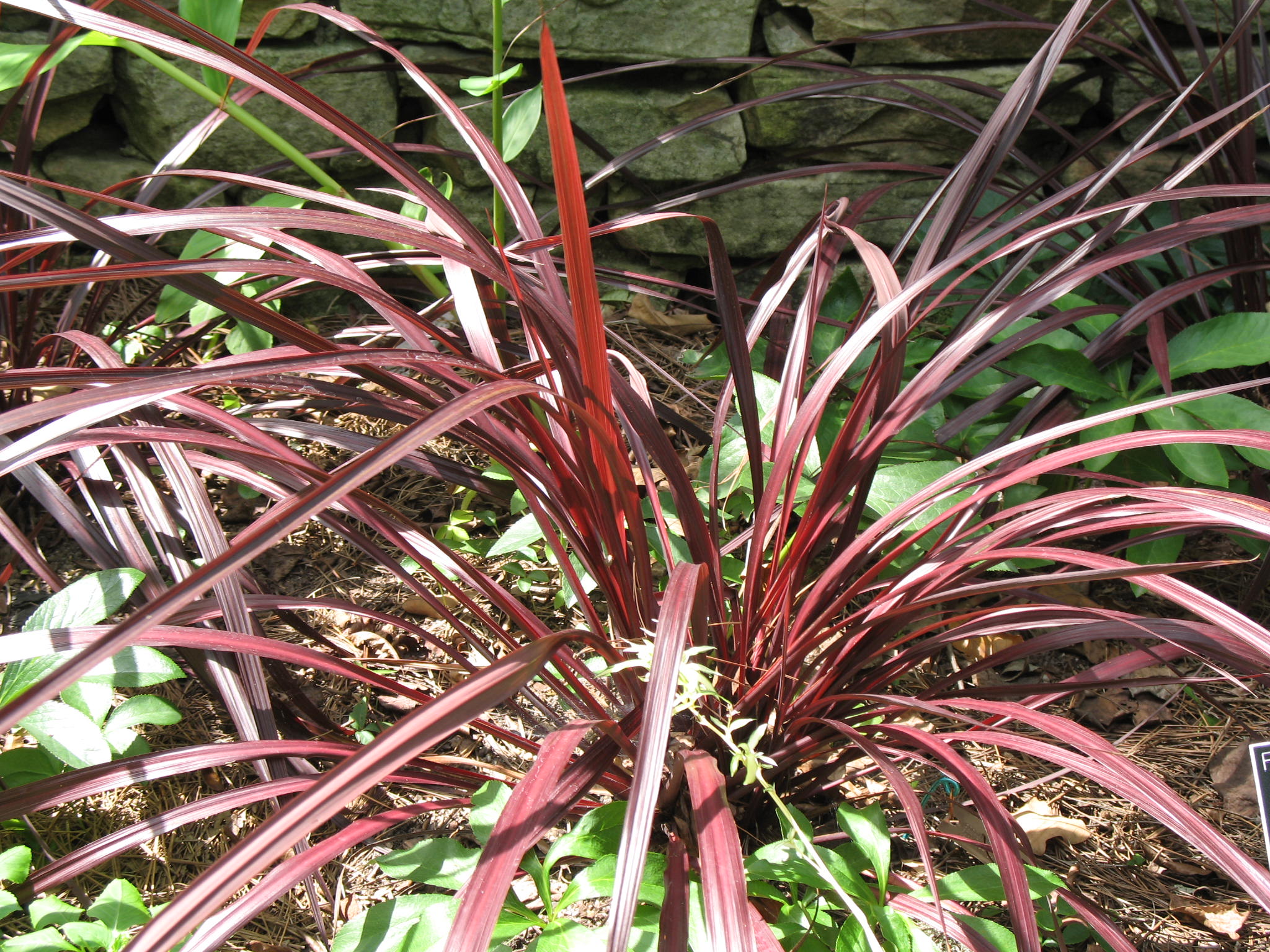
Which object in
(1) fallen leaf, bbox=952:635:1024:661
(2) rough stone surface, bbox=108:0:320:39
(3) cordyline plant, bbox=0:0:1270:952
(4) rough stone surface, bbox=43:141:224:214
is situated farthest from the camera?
(4) rough stone surface, bbox=43:141:224:214

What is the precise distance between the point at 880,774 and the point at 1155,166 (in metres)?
1.52

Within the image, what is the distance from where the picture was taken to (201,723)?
125 centimetres

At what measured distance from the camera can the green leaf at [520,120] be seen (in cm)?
127

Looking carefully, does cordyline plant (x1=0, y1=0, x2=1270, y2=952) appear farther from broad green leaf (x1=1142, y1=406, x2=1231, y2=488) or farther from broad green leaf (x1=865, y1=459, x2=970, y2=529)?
Result: broad green leaf (x1=1142, y1=406, x2=1231, y2=488)

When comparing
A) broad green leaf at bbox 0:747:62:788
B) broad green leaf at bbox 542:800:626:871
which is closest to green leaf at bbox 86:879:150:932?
broad green leaf at bbox 0:747:62:788

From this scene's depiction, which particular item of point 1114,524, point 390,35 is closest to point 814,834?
point 1114,524

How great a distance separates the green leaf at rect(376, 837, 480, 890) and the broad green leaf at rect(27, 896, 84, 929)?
12.4 inches

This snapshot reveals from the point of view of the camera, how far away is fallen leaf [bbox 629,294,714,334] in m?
Result: 1.97

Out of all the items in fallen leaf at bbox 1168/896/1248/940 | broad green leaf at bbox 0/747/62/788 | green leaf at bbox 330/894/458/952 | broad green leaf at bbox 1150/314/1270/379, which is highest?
broad green leaf at bbox 1150/314/1270/379

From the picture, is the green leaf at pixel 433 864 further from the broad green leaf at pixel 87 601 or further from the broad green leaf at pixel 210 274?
the broad green leaf at pixel 210 274

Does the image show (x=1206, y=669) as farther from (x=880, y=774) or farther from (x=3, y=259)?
(x=3, y=259)

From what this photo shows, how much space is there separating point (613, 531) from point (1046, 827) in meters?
0.72

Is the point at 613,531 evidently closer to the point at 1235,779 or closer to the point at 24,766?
the point at 24,766

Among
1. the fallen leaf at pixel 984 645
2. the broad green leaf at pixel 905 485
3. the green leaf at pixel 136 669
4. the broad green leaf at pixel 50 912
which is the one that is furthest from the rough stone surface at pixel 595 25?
the broad green leaf at pixel 50 912
